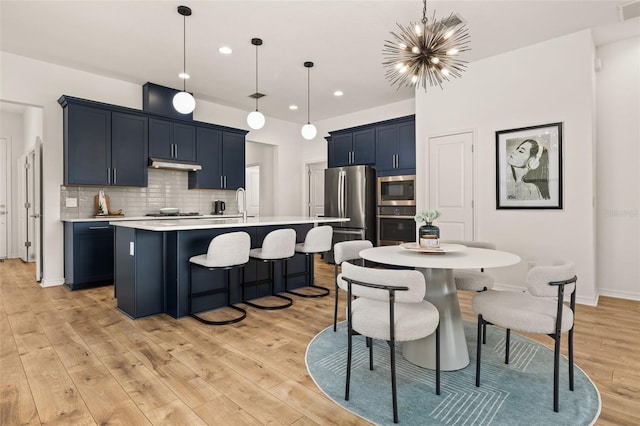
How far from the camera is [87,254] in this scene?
442 centimetres

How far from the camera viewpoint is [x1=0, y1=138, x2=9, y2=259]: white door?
666cm

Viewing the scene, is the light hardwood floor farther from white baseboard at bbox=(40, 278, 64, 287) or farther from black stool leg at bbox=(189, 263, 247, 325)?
white baseboard at bbox=(40, 278, 64, 287)

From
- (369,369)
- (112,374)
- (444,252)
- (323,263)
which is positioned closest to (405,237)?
(323,263)

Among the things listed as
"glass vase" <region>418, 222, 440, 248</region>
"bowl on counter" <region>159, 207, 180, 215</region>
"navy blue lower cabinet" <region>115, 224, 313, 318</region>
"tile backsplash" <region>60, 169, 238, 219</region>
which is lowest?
"navy blue lower cabinet" <region>115, 224, 313, 318</region>

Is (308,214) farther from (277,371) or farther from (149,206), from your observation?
(277,371)

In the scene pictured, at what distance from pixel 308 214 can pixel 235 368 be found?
18.5 feet

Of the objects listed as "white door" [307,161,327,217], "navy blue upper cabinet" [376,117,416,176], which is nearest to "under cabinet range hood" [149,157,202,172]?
"white door" [307,161,327,217]

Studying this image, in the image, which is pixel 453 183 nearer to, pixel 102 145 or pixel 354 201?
pixel 354 201

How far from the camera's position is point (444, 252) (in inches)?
96.0

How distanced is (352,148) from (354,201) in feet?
3.48

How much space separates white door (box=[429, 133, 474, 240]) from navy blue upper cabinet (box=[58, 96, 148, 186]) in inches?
165

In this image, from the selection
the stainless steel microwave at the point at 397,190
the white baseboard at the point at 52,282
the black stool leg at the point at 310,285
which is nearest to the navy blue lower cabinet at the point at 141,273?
the black stool leg at the point at 310,285

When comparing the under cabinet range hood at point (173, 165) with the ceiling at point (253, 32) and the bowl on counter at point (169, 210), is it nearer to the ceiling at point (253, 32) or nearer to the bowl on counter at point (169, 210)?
the bowl on counter at point (169, 210)

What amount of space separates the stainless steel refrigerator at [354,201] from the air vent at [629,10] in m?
3.54
